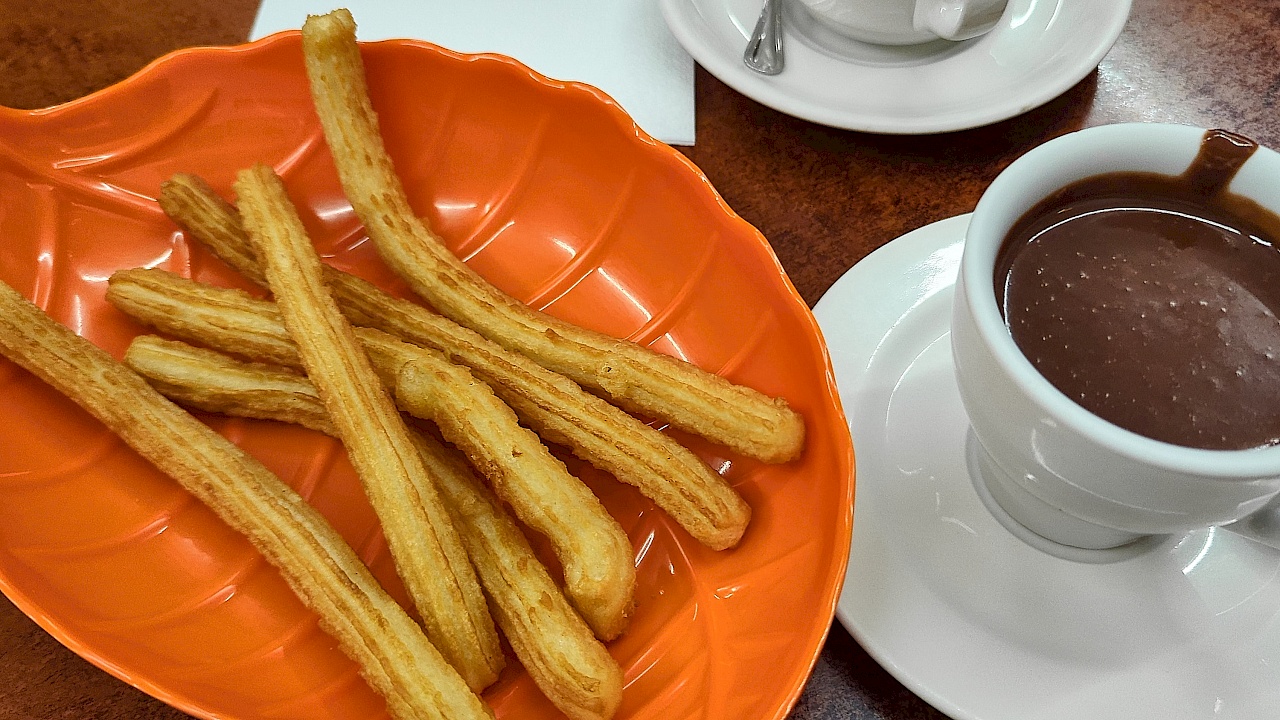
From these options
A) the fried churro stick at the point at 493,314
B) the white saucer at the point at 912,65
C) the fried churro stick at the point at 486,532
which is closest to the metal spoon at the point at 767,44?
the white saucer at the point at 912,65

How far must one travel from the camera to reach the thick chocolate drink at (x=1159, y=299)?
14.8 inches

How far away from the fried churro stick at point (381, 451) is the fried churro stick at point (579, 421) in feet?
0.11

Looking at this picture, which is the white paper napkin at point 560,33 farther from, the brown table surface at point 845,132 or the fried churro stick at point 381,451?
the fried churro stick at point 381,451

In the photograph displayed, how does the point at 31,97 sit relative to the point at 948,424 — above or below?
above

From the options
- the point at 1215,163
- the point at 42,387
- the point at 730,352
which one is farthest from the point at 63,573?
the point at 1215,163

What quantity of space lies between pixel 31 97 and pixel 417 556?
570 millimetres

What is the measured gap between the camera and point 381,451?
479mm

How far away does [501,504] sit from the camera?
506 millimetres

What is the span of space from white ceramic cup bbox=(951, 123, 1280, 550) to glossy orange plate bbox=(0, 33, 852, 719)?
91 millimetres

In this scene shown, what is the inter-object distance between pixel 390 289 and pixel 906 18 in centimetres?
44

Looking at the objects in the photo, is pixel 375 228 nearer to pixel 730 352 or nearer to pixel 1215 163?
pixel 730 352

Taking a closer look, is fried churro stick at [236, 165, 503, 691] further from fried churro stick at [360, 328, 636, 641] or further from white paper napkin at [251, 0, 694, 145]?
white paper napkin at [251, 0, 694, 145]

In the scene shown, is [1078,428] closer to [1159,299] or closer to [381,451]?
[1159,299]

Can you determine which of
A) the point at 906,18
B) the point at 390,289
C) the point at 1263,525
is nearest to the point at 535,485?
the point at 390,289
